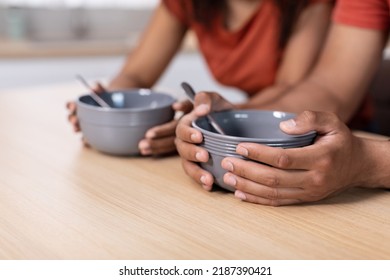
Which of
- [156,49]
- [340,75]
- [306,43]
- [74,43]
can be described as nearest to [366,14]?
[340,75]

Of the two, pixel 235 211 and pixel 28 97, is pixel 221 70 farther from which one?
pixel 235 211

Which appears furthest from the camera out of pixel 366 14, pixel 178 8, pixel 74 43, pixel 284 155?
pixel 74 43

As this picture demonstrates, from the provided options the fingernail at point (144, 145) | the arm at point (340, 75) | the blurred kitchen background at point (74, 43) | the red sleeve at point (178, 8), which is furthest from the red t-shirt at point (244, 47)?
the blurred kitchen background at point (74, 43)

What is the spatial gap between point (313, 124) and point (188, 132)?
17 cm

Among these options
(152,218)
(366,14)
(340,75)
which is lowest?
(152,218)

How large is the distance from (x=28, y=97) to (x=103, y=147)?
0.58 meters

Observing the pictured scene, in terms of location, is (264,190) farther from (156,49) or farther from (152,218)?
(156,49)

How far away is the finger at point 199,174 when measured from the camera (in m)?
0.72

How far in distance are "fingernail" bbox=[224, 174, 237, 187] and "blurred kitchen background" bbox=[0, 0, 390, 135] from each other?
180 centimetres

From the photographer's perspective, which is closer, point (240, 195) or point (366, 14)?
point (240, 195)

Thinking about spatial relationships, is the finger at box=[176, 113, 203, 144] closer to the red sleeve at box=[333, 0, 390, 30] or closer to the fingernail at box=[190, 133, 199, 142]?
the fingernail at box=[190, 133, 199, 142]

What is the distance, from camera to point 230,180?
27.0 inches

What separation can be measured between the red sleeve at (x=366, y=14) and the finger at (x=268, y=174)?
0.48m

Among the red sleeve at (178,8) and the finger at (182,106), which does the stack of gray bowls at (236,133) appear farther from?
the red sleeve at (178,8)
